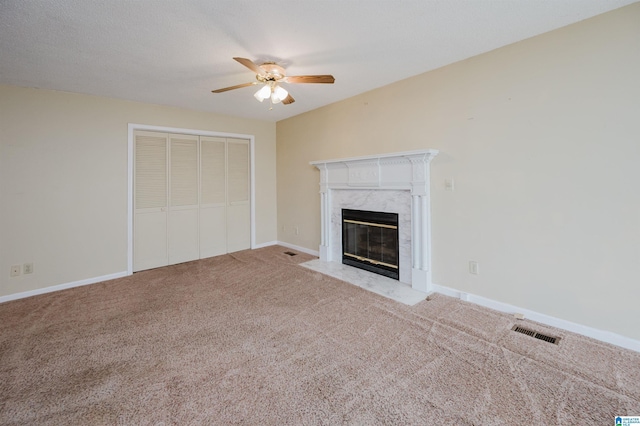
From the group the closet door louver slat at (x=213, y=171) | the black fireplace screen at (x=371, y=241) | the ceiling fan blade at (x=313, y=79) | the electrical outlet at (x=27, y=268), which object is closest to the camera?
the ceiling fan blade at (x=313, y=79)

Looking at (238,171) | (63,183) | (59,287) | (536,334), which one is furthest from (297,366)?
(238,171)

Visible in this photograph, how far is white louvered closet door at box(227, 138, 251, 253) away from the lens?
5.11 m

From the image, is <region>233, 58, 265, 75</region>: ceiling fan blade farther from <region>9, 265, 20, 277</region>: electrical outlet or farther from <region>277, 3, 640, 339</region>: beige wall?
<region>9, 265, 20, 277</region>: electrical outlet

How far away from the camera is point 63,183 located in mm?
3516

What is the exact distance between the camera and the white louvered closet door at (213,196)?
4785mm

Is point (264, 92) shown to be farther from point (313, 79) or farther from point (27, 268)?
point (27, 268)

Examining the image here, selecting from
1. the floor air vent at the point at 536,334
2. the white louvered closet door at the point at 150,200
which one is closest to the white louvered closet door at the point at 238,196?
the white louvered closet door at the point at 150,200

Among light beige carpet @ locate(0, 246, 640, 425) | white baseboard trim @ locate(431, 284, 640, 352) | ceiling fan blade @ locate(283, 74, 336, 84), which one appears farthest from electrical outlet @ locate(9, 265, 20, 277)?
white baseboard trim @ locate(431, 284, 640, 352)

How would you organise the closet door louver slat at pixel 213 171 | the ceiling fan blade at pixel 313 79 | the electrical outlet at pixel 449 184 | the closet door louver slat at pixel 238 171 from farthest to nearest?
1. the closet door louver slat at pixel 238 171
2. the closet door louver slat at pixel 213 171
3. the electrical outlet at pixel 449 184
4. the ceiling fan blade at pixel 313 79

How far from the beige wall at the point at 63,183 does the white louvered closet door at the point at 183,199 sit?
49 cm

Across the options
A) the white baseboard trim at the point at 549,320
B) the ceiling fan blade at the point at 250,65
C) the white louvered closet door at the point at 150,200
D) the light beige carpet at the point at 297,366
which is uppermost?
the ceiling fan blade at the point at 250,65

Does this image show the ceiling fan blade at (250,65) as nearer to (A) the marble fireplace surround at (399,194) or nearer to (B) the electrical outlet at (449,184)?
(A) the marble fireplace surround at (399,194)

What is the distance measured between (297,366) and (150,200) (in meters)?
3.64

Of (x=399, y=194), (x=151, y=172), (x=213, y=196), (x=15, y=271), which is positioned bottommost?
(x=15, y=271)
